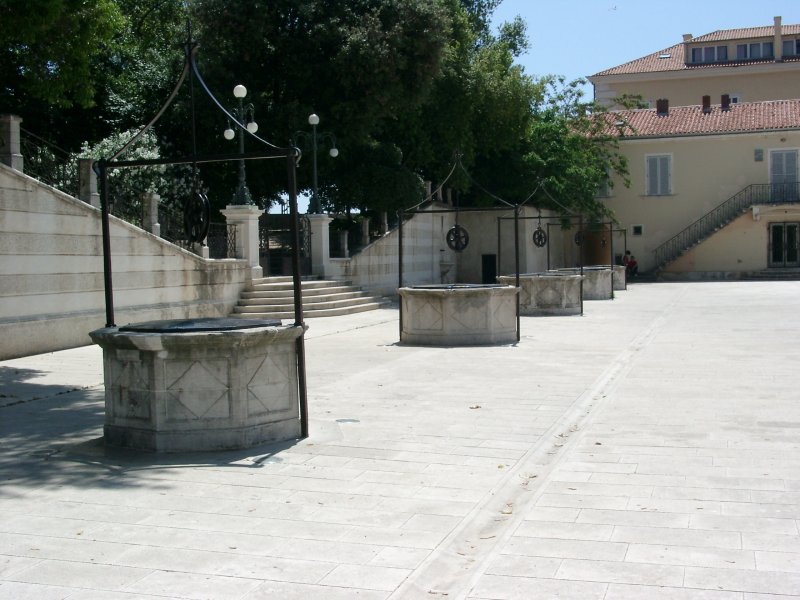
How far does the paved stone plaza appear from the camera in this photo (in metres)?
4.58

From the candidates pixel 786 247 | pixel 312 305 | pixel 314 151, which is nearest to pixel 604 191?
pixel 786 247

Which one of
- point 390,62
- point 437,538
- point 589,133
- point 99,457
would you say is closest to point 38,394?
point 99,457

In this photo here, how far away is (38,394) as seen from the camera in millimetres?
10609

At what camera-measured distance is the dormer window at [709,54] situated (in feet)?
178

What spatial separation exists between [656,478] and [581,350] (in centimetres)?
829

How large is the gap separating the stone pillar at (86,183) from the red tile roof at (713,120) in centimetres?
3325

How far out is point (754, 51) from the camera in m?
54.0

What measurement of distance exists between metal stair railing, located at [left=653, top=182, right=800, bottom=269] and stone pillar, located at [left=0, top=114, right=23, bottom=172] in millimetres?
36128

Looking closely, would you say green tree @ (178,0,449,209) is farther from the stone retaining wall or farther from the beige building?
the beige building

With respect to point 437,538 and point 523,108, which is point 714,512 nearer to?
point 437,538

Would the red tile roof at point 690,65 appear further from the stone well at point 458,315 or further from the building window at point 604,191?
the stone well at point 458,315

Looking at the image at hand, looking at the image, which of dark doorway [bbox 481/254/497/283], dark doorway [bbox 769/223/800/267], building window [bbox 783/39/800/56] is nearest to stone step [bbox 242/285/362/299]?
dark doorway [bbox 481/254/497/283]

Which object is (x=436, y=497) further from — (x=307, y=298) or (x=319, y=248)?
(x=319, y=248)

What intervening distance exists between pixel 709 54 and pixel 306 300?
133ft
